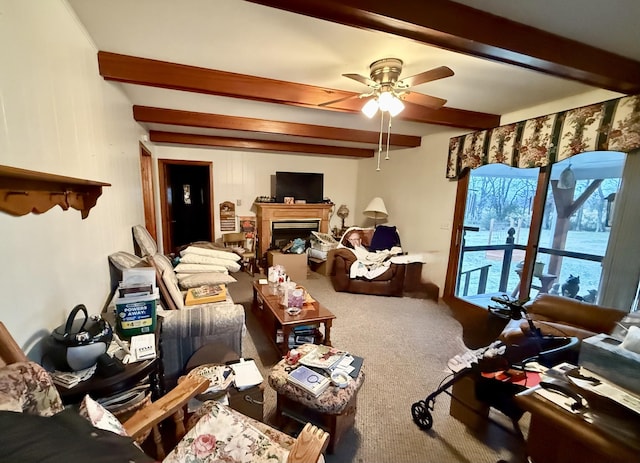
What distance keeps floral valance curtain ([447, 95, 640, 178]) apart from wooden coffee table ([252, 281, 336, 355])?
2.54 m

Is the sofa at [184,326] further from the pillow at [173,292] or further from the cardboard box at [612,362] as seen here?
the cardboard box at [612,362]

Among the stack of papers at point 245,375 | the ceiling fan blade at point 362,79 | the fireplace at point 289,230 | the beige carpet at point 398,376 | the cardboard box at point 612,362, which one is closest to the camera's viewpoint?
the cardboard box at point 612,362

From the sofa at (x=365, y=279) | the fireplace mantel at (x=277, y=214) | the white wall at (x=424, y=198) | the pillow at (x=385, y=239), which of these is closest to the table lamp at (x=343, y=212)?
the fireplace mantel at (x=277, y=214)

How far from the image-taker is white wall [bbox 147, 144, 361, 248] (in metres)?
5.01

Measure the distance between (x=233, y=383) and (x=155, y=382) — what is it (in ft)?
1.41

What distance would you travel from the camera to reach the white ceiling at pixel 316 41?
1.35 m

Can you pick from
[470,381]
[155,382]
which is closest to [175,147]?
[155,382]

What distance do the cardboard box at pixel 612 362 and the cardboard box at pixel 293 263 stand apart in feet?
12.5

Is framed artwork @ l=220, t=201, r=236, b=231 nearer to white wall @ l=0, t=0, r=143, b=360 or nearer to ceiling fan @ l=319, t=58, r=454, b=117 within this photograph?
white wall @ l=0, t=0, r=143, b=360

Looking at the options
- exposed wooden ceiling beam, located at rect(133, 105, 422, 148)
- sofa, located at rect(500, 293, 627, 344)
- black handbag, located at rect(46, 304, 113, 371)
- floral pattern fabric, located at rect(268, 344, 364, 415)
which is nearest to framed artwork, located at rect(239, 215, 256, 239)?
exposed wooden ceiling beam, located at rect(133, 105, 422, 148)

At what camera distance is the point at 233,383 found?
148cm

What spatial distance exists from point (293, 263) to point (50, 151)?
11.6 feet

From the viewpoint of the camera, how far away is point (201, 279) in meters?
2.84

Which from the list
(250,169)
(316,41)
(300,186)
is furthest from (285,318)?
(250,169)
